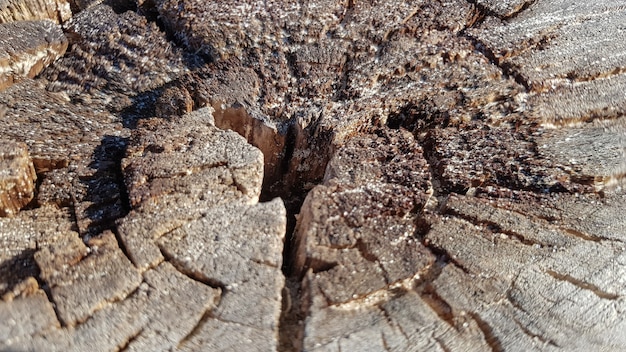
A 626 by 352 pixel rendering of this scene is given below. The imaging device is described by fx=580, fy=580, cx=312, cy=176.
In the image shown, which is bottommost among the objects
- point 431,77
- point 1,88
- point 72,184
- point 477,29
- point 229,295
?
point 229,295

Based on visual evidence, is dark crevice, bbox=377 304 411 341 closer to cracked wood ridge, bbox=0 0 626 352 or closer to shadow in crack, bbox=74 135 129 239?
cracked wood ridge, bbox=0 0 626 352

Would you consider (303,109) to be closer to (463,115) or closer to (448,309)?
(463,115)

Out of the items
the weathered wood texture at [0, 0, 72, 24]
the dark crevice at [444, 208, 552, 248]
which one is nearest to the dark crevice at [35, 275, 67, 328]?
the dark crevice at [444, 208, 552, 248]

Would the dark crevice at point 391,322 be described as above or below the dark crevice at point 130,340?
above

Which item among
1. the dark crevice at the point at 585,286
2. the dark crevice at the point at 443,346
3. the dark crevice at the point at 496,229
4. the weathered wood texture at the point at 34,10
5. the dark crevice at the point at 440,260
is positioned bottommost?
the dark crevice at the point at 443,346

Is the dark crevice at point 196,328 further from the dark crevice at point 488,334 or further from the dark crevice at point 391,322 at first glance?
the dark crevice at point 488,334

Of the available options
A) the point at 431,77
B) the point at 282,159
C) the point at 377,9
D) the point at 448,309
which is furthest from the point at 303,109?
the point at 448,309

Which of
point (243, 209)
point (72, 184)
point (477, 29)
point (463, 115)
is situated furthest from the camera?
point (477, 29)

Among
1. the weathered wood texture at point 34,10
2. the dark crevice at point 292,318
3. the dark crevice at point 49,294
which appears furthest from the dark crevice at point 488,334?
the weathered wood texture at point 34,10
